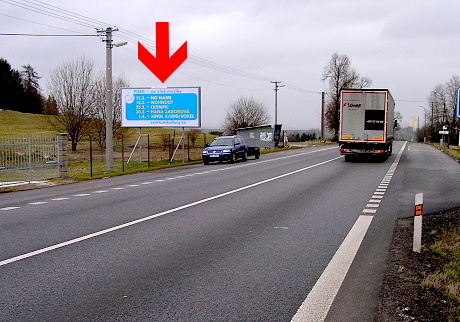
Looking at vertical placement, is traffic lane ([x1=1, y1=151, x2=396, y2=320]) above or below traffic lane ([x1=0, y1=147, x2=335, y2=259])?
above

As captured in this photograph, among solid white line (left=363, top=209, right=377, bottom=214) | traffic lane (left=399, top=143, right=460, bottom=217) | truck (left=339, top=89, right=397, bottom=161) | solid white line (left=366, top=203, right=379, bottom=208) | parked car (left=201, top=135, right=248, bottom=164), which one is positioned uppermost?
truck (left=339, top=89, right=397, bottom=161)

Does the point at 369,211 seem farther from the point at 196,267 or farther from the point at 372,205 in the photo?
the point at 196,267

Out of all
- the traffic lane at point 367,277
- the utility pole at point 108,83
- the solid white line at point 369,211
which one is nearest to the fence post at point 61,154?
the utility pole at point 108,83

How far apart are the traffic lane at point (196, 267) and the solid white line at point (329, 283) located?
0.11 m

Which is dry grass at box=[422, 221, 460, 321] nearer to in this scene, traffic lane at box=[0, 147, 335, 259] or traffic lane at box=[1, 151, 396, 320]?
traffic lane at box=[1, 151, 396, 320]

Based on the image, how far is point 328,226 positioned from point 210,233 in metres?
2.20

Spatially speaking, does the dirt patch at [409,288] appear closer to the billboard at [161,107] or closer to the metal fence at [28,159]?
the metal fence at [28,159]

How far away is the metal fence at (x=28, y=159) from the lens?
18.4 metres

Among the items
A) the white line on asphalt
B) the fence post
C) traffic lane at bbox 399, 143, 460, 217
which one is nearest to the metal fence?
the fence post

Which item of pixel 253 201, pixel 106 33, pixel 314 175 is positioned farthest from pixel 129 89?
pixel 253 201

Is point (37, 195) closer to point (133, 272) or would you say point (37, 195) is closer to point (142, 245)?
point (142, 245)

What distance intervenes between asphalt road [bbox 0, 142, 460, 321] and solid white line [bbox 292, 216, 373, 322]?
13 mm

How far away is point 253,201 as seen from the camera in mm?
11898

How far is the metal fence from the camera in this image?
60.4 feet
